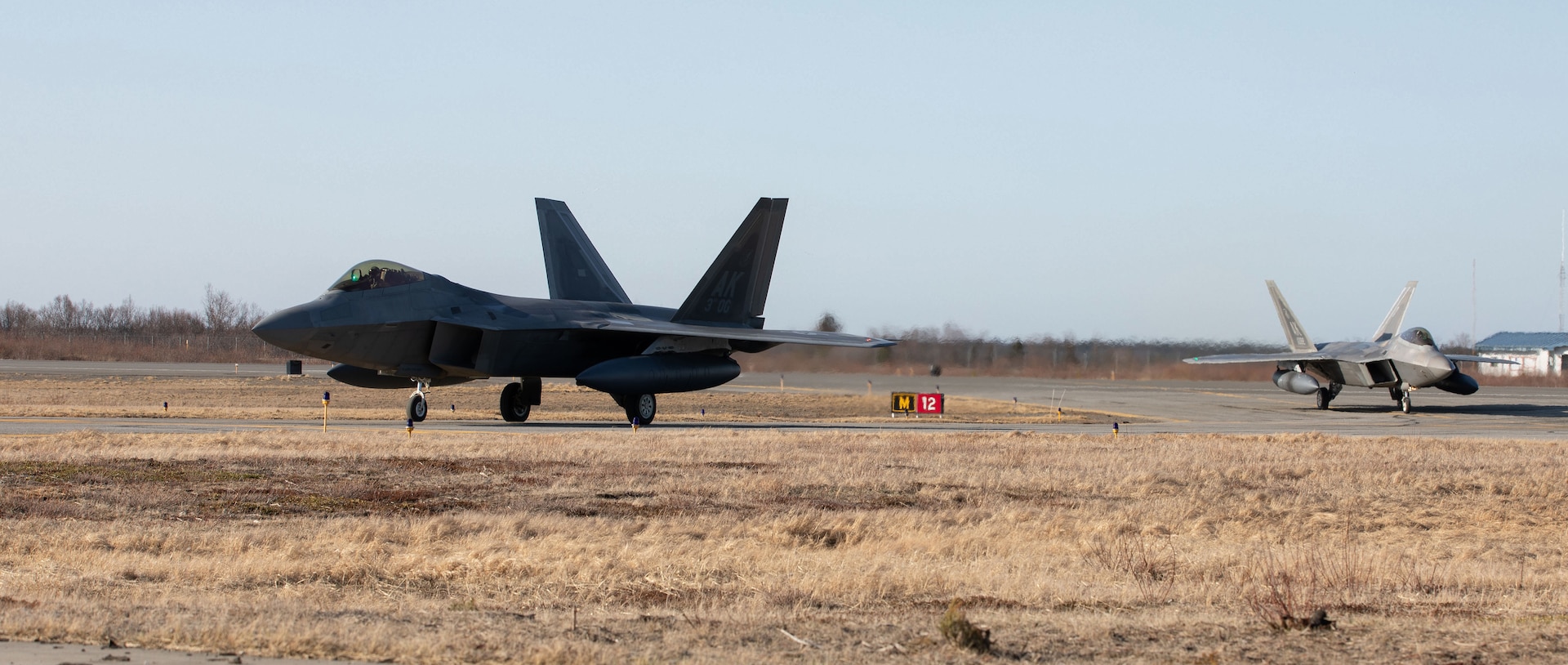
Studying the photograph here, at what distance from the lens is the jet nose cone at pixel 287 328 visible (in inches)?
858

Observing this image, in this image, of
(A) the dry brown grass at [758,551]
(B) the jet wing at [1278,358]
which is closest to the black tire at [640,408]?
(A) the dry brown grass at [758,551]

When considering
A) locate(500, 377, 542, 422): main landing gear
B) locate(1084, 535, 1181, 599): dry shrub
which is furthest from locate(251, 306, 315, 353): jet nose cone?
locate(1084, 535, 1181, 599): dry shrub

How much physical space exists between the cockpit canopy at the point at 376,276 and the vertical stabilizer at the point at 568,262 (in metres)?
6.91

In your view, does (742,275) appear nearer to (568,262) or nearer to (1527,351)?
(568,262)

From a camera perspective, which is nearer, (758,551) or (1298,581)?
(1298,581)

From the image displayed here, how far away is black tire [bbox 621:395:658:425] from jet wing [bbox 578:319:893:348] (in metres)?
1.40

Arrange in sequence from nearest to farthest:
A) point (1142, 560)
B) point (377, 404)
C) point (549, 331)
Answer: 1. point (1142, 560)
2. point (549, 331)
3. point (377, 404)

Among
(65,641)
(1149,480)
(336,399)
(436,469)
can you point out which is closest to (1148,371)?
(336,399)

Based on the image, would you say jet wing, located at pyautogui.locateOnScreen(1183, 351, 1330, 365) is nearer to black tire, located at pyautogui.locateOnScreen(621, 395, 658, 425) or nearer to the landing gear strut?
black tire, located at pyautogui.locateOnScreen(621, 395, 658, 425)

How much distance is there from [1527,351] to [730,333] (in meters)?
84.0

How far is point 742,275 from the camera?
29.3 m

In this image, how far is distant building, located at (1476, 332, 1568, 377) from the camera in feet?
262

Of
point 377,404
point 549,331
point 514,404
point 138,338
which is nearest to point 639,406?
point 549,331

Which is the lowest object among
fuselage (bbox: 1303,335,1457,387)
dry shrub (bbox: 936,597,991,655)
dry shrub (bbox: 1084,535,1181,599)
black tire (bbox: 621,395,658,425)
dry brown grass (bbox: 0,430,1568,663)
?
dry shrub (bbox: 1084,535,1181,599)
